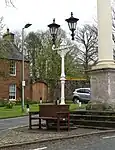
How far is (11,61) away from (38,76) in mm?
11619

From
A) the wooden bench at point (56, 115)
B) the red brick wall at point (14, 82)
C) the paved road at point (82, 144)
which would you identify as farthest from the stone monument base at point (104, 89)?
the red brick wall at point (14, 82)

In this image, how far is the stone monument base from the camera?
17.9 metres

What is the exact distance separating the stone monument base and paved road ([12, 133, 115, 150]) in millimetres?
4551

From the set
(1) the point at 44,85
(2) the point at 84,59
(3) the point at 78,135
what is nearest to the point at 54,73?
(1) the point at 44,85

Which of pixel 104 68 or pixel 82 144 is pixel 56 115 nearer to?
pixel 104 68

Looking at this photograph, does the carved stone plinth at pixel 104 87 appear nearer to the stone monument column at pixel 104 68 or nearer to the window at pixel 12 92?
the stone monument column at pixel 104 68

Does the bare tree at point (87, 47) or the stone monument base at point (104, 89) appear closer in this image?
the stone monument base at point (104, 89)

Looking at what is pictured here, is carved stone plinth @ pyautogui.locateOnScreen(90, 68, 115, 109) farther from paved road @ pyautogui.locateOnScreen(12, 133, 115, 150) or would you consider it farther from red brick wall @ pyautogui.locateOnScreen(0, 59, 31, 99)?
red brick wall @ pyautogui.locateOnScreen(0, 59, 31, 99)

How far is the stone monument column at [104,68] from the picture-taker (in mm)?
17969

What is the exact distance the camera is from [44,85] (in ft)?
185

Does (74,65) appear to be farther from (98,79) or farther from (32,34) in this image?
(98,79)

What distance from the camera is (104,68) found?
18016mm

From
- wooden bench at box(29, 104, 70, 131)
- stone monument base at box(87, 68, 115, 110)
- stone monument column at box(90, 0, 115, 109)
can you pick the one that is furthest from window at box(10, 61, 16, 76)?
wooden bench at box(29, 104, 70, 131)

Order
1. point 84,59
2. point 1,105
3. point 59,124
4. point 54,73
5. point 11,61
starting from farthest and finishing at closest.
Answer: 1. point 84,59
2. point 54,73
3. point 11,61
4. point 1,105
5. point 59,124
